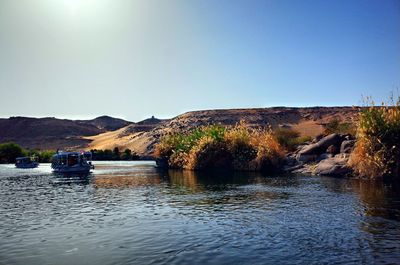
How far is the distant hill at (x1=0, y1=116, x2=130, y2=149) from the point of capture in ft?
536

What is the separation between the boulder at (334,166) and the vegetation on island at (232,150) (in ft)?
22.0

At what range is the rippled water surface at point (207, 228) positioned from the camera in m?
11.6

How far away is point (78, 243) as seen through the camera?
43.9 ft

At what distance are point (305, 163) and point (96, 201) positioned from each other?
1038 inches

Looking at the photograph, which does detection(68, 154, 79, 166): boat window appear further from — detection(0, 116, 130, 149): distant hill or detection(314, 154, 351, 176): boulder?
detection(0, 116, 130, 149): distant hill

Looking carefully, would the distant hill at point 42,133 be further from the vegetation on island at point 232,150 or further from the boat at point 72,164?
the vegetation on island at point 232,150

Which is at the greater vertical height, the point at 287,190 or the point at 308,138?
the point at 308,138

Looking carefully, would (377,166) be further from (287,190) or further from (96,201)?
(96,201)

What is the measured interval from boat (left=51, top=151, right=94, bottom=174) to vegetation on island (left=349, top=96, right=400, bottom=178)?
1486 inches

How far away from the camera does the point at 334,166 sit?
36.8m

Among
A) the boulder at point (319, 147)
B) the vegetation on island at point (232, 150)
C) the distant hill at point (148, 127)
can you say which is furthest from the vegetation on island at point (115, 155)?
the boulder at point (319, 147)

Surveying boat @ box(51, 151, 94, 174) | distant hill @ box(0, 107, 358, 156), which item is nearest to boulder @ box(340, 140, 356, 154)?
boat @ box(51, 151, 94, 174)

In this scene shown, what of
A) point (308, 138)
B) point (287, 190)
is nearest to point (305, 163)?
Result: point (308, 138)

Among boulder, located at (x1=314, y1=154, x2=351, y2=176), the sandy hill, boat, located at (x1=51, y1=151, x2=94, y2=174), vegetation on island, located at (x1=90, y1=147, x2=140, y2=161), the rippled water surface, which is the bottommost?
the rippled water surface
